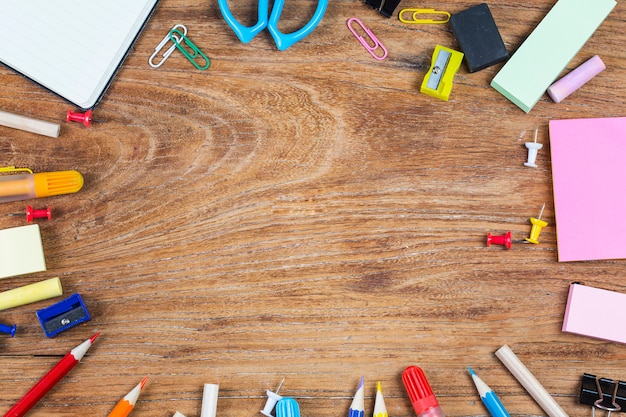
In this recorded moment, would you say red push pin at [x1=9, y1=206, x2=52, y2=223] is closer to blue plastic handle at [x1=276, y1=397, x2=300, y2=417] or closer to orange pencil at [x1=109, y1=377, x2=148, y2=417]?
orange pencil at [x1=109, y1=377, x2=148, y2=417]

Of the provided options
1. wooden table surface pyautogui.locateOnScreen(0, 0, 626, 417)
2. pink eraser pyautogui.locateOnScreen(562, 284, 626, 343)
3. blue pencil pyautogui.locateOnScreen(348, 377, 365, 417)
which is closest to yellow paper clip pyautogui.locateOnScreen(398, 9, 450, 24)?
wooden table surface pyautogui.locateOnScreen(0, 0, 626, 417)

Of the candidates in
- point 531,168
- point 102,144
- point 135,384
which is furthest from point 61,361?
point 531,168

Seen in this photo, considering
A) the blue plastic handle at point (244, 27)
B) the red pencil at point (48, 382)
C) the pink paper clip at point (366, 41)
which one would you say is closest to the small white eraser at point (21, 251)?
the red pencil at point (48, 382)

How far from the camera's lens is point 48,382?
0.85 meters

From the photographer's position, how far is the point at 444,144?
92 cm

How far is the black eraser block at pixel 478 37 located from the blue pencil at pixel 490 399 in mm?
457

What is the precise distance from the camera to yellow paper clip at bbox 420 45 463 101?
2.98 feet

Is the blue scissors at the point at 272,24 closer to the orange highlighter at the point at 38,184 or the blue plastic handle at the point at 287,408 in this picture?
the orange highlighter at the point at 38,184

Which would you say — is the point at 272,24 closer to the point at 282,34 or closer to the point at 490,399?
the point at 282,34

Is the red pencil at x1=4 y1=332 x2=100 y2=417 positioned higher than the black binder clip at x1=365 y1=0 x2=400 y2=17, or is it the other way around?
the black binder clip at x1=365 y1=0 x2=400 y2=17

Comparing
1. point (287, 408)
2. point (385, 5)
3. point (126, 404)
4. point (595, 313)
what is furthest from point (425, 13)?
point (126, 404)

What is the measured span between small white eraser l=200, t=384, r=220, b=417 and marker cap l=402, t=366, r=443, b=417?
0.90ft

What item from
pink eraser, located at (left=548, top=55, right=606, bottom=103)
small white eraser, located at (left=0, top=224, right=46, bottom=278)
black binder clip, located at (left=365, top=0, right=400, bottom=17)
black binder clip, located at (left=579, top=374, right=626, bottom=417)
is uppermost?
black binder clip, located at (left=365, top=0, right=400, bottom=17)

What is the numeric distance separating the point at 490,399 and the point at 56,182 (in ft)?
2.26
